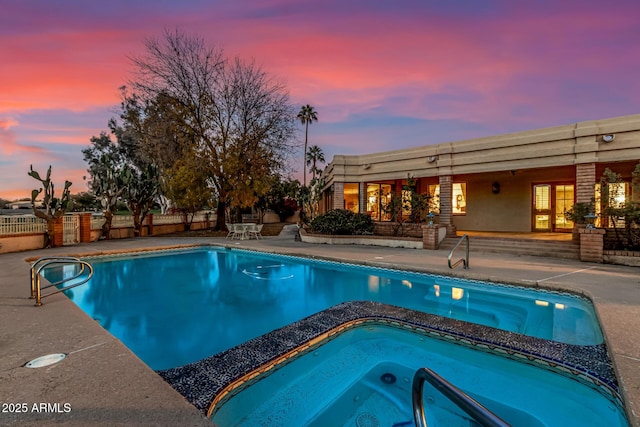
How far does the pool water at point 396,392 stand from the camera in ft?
10.3

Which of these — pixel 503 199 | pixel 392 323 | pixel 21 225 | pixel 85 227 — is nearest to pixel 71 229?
pixel 85 227

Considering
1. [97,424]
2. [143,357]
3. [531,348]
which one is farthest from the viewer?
[143,357]

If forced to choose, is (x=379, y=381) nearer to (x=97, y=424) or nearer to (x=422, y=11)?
(x=97, y=424)

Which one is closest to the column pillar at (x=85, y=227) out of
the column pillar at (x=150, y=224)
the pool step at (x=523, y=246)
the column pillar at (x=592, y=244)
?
the column pillar at (x=150, y=224)

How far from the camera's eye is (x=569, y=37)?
39.8 ft

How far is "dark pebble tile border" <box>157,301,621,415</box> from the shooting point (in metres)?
3.33

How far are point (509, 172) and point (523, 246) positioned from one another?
177 inches

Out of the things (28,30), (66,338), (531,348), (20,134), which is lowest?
(531,348)

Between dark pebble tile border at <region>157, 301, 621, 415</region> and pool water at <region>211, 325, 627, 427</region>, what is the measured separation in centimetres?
12

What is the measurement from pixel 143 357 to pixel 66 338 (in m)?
0.99

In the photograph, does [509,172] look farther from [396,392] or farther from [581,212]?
[396,392]

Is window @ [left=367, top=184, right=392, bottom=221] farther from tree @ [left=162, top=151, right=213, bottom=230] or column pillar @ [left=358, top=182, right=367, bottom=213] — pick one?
tree @ [left=162, top=151, right=213, bottom=230]

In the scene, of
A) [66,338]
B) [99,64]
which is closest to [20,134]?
[99,64]

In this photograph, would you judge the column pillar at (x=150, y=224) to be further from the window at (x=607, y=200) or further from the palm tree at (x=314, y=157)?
the palm tree at (x=314, y=157)
